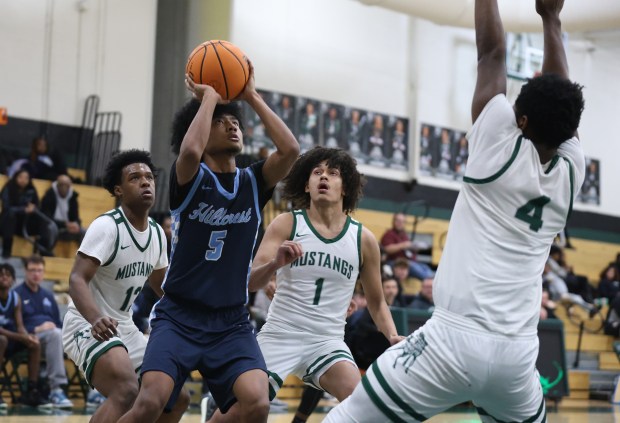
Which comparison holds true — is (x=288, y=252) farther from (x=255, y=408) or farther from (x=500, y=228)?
(x=500, y=228)

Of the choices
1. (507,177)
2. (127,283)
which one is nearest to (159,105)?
(127,283)

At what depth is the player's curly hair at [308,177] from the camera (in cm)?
651

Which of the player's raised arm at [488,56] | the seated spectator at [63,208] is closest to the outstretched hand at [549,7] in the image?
the player's raised arm at [488,56]

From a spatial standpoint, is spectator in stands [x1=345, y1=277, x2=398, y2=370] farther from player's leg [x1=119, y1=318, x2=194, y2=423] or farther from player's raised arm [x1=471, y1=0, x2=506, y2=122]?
player's raised arm [x1=471, y1=0, x2=506, y2=122]

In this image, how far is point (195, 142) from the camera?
4820 millimetres

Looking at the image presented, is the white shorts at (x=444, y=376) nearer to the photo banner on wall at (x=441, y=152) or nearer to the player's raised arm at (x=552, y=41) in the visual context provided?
the player's raised arm at (x=552, y=41)

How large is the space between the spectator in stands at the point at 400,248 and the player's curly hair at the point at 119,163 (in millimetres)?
10135

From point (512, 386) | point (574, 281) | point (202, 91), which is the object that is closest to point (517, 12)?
point (574, 281)

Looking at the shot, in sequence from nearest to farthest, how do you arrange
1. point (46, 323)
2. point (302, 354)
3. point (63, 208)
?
point (302, 354) → point (46, 323) → point (63, 208)

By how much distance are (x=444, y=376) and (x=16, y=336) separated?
797cm

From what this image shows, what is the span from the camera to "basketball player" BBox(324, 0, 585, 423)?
366cm

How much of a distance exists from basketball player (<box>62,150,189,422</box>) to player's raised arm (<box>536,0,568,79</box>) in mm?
2719

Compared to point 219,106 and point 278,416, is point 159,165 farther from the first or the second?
point 219,106

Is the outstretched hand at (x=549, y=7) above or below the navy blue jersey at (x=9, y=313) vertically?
above
